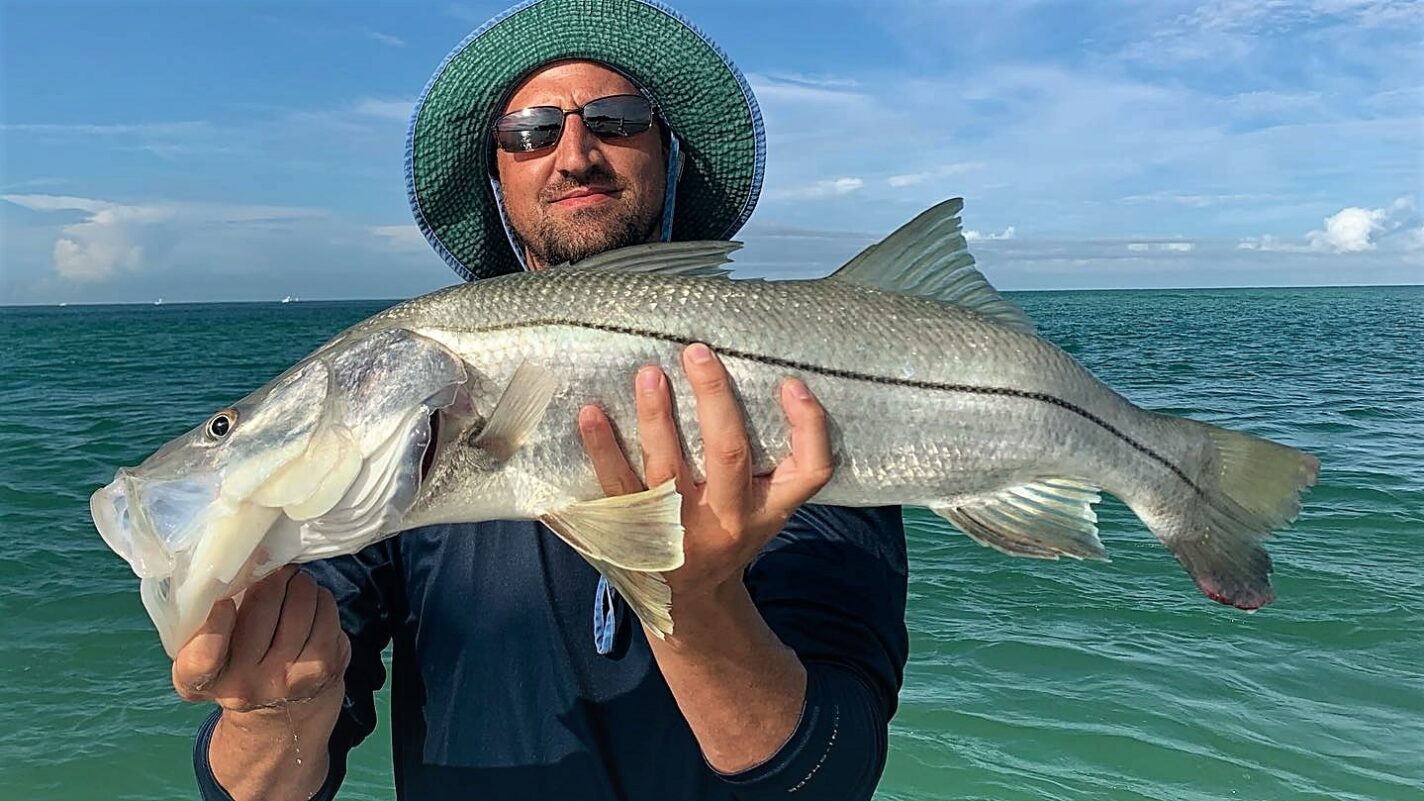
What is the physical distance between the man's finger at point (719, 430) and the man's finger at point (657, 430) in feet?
0.17

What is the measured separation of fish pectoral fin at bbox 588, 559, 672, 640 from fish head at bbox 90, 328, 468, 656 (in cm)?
40

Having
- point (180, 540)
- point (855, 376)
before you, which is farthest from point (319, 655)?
point (855, 376)

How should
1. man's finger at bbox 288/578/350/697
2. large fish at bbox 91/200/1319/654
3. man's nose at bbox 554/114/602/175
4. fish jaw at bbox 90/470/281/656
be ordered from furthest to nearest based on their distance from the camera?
1. man's nose at bbox 554/114/602/175
2. man's finger at bbox 288/578/350/697
3. large fish at bbox 91/200/1319/654
4. fish jaw at bbox 90/470/281/656

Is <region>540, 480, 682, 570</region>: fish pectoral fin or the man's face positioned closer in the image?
<region>540, 480, 682, 570</region>: fish pectoral fin

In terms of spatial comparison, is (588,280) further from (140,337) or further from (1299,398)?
(140,337)

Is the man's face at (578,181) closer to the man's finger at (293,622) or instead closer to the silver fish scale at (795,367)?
the silver fish scale at (795,367)

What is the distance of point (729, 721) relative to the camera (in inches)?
75.0

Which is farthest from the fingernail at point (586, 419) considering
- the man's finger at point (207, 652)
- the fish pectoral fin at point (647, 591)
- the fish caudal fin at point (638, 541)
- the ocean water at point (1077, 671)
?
the ocean water at point (1077, 671)

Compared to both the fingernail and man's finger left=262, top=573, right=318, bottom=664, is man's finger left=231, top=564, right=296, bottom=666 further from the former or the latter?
the fingernail

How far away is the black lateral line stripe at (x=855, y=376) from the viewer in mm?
1854

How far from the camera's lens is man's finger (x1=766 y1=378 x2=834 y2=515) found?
183cm

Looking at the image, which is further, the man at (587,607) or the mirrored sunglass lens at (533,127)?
the mirrored sunglass lens at (533,127)

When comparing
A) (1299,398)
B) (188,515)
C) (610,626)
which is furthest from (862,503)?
(1299,398)

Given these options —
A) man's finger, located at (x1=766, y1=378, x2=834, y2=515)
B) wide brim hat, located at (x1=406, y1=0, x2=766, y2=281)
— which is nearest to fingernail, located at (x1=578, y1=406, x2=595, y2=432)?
man's finger, located at (x1=766, y1=378, x2=834, y2=515)
